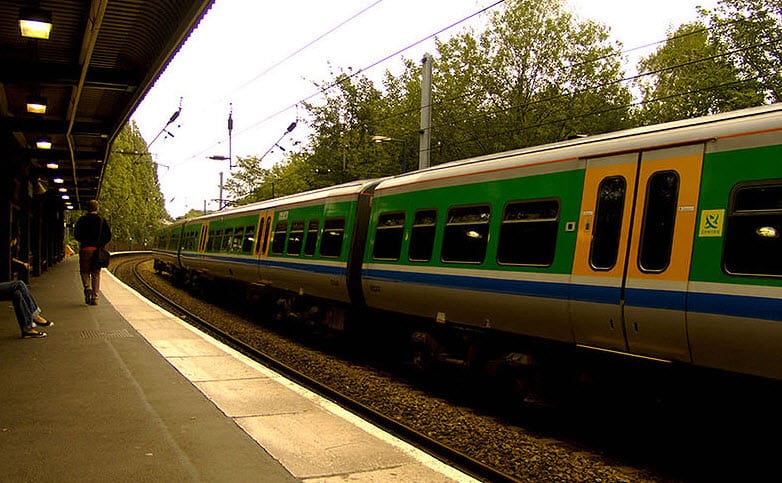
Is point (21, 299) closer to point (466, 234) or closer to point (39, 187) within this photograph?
point (466, 234)

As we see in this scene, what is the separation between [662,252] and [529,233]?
171 centimetres

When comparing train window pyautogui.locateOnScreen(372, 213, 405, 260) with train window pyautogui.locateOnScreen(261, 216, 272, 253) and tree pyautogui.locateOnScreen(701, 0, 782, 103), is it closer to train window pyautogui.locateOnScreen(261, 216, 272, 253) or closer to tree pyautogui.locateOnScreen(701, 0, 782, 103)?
train window pyautogui.locateOnScreen(261, 216, 272, 253)

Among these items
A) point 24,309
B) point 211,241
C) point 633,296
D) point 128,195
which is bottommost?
point 24,309

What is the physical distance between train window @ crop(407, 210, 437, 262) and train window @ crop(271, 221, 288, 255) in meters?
5.92

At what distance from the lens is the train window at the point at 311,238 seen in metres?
12.9

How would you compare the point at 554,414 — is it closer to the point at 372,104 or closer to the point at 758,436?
the point at 758,436

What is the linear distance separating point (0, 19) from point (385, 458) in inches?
293

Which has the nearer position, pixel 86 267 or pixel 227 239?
pixel 86 267

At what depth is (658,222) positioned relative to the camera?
587cm

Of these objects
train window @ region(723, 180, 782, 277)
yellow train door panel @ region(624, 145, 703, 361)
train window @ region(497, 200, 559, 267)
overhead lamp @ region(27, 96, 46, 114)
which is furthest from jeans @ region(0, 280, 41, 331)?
train window @ region(723, 180, 782, 277)

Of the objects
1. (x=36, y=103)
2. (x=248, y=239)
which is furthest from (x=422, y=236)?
(x=248, y=239)

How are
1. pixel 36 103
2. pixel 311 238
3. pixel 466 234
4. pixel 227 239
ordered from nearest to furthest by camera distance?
pixel 466 234 < pixel 36 103 < pixel 311 238 < pixel 227 239

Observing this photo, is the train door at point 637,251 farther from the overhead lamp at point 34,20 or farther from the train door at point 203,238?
the train door at point 203,238

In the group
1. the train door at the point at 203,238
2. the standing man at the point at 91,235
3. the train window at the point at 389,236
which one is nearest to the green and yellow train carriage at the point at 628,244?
the train window at the point at 389,236
